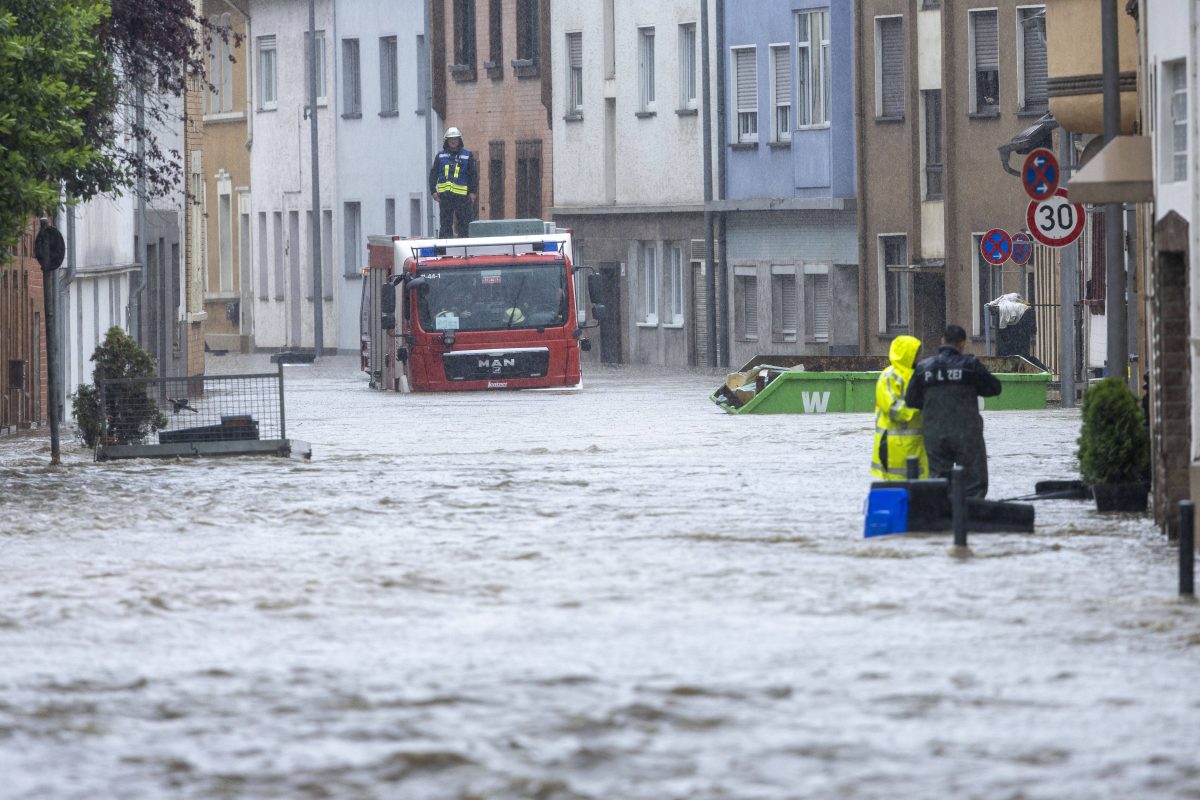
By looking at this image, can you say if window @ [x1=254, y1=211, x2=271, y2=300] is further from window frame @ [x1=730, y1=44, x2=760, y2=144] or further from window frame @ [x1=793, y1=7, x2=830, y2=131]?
window frame @ [x1=793, y1=7, x2=830, y2=131]

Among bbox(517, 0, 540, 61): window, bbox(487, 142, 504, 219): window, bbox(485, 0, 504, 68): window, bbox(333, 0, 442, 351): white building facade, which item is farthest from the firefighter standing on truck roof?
bbox(333, 0, 442, 351): white building facade

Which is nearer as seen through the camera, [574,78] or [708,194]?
[708,194]

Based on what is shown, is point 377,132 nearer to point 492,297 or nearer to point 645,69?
point 645,69

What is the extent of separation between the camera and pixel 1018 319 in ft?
143

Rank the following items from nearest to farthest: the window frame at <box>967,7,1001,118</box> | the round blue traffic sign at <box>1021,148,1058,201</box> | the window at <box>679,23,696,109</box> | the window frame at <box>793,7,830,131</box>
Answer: the round blue traffic sign at <box>1021,148,1058,201</box> < the window frame at <box>967,7,1001,118</box> < the window frame at <box>793,7,830,131</box> < the window at <box>679,23,696,109</box>

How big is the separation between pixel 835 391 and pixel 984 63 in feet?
46.2

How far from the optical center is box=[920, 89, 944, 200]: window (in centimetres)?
5075

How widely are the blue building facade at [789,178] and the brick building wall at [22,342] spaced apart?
20.1m

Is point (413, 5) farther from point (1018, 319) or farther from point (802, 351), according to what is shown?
point (1018, 319)

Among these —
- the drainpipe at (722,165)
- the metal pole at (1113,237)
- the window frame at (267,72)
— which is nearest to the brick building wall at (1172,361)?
the metal pole at (1113,237)

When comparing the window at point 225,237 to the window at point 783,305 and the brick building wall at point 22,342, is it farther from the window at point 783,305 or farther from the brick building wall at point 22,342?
the brick building wall at point 22,342

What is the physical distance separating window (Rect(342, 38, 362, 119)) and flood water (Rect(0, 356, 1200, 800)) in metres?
50.1

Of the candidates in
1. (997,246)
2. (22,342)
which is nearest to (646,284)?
(997,246)

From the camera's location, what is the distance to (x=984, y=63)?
4884 centimetres
